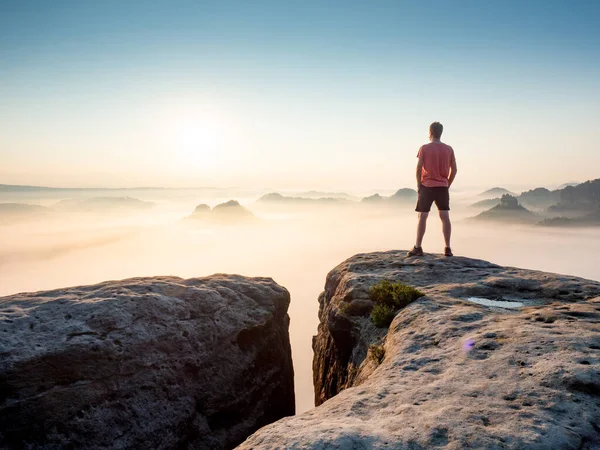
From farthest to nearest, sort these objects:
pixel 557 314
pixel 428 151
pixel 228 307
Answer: pixel 428 151 → pixel 228 307 → pixel 557 314

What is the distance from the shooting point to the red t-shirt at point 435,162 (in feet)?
43.7

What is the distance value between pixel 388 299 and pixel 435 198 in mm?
5218

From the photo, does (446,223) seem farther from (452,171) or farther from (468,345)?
(468,345)

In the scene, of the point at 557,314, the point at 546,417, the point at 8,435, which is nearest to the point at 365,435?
the point at 546,417

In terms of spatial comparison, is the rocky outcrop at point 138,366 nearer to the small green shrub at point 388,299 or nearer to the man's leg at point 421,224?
the small green shrub at point 388,299

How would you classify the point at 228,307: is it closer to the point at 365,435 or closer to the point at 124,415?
the point at 124,415

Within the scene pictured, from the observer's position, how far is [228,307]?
11484mm

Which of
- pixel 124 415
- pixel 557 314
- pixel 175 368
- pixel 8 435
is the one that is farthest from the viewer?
pixel 175 368

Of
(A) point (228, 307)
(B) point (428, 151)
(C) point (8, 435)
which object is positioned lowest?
(C) point (8, 435)

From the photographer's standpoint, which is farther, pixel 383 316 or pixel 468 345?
pixel 383 316

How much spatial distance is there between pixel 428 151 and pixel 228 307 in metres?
8.72

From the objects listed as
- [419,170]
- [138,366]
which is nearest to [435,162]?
[419,170]

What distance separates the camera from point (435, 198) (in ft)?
44.8

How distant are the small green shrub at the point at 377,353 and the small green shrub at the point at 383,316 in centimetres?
115
